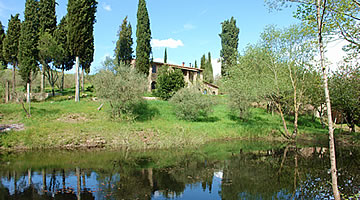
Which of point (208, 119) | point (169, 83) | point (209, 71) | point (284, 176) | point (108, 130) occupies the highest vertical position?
point (209, 71)

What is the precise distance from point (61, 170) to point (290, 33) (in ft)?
71.9

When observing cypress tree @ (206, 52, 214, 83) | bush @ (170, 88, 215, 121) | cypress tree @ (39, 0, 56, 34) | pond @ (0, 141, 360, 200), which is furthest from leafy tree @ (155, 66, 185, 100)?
cypress tree @ (206, 52, 214, 83)

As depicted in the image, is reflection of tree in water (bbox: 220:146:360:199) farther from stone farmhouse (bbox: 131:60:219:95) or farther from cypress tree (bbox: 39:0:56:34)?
stone farmhouse (bbox: 131:60:219:95)

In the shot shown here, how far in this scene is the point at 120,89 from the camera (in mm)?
22750

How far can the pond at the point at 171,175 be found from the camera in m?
9.66

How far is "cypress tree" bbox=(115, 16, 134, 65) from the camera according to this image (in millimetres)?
44344

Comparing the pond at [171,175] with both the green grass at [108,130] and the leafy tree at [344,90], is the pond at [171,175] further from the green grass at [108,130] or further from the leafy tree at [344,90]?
the leafy tree at [344,90]

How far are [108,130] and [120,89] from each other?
431 cm

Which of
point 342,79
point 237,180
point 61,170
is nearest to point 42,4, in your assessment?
point 61,170

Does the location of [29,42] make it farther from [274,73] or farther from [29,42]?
[274,73]

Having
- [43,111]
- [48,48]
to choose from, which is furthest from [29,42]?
[43,111]

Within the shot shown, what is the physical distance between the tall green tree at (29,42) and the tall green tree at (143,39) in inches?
614

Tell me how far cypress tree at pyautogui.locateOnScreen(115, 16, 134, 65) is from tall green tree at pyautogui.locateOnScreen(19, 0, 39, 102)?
14084 mm

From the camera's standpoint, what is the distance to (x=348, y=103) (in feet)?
75.2
